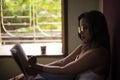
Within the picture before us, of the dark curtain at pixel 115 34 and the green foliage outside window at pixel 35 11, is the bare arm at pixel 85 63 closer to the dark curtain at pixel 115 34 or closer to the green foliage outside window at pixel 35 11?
the dark curtain at pixel 115 34

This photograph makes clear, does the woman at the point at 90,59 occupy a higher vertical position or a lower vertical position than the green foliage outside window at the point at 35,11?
lower

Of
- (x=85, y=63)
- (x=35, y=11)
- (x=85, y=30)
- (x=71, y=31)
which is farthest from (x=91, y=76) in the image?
(x=35, y=11)

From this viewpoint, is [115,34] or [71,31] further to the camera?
[71,31]

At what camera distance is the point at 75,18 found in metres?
3.10

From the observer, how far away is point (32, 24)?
11.0ft

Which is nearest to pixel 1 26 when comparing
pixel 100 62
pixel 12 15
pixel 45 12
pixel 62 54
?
pixel 12 15

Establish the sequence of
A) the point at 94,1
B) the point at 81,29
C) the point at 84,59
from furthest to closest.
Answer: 1. the point at 94,1
2. the point at 81,29
3. the point at 84,59

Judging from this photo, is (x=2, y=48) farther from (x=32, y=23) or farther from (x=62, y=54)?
(x=62, y=54)

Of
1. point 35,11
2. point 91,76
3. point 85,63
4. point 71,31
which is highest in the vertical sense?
point 35,11

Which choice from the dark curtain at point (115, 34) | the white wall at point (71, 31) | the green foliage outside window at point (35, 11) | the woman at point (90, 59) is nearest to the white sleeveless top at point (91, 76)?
the woman at point (90, 59)

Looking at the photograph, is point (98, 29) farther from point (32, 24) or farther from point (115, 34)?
point (32, 24)

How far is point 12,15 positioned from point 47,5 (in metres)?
0.47

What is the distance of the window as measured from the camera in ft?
10.8

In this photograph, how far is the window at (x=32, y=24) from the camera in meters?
3.29
